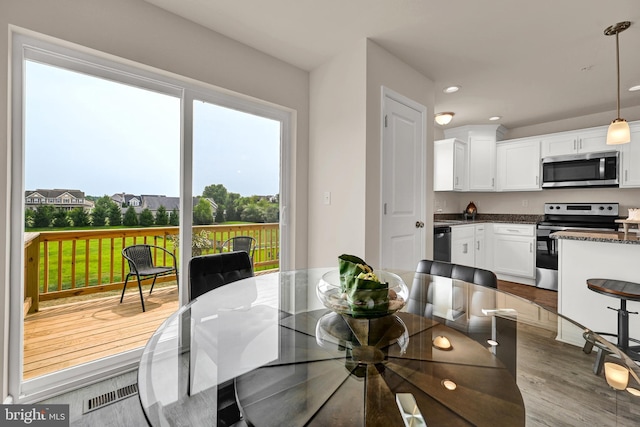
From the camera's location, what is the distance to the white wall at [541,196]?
4090mm

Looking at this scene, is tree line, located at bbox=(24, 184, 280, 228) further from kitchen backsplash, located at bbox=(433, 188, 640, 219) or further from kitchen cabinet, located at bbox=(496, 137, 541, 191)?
kitchen cabinet, located at bbox=(496, 137, 541, 191)

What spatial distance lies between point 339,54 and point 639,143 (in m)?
3.91

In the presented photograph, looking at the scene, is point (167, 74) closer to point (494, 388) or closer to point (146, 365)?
point (146, 365)

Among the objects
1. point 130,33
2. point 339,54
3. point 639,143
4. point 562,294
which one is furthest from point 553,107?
point 130,33

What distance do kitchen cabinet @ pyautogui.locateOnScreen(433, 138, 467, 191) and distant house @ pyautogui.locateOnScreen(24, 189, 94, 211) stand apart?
14.0ft

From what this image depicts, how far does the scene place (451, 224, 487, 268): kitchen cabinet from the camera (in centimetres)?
424

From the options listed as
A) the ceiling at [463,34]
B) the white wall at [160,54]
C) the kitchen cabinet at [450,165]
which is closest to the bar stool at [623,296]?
the ceiling at [463,34]

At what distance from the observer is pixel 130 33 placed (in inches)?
77.4

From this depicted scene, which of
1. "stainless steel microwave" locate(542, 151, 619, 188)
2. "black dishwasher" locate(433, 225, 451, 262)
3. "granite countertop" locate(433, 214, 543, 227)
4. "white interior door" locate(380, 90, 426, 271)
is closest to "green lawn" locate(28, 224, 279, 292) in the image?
"white interior door" locate(380, 90, 426, 271)

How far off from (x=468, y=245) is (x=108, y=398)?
4404 millimetres

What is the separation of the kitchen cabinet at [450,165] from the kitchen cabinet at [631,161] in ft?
5.98

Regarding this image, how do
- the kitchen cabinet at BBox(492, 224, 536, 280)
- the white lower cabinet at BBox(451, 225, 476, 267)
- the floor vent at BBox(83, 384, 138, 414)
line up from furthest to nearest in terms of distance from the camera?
the kitchen cabinet at BBox(492, 224, 536, 280)
the white lower cabinet at BBox(451, 225, 476, 267)
the floor vent at BBox(83, 384, 138, 414)

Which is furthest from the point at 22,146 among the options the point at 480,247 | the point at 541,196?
the point at 541,196

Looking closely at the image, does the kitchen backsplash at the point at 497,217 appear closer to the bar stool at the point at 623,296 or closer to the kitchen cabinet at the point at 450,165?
the kitchen cabinet at the point at 450,165
